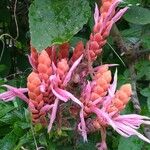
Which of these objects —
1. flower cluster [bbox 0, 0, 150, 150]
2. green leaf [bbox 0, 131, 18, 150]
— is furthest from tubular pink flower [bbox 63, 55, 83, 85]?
green leaf [bbox 0, 131, 18, 150]

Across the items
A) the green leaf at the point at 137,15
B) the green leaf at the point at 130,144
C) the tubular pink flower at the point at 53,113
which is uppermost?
the green leaf at the point at 137,15

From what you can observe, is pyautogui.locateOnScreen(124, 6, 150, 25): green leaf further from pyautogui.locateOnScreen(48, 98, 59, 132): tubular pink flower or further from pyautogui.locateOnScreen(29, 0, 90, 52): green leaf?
pyautogui.locateOnScreen(48, 98, 59, 132): tubular pink flower

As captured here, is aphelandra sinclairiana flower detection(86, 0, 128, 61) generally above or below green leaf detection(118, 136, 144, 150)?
above

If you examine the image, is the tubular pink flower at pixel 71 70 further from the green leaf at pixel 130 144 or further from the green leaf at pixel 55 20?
the green leaf at pixel 130 144

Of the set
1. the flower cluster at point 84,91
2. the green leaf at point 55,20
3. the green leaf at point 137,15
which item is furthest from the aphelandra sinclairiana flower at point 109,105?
the green leaf at point 137,15

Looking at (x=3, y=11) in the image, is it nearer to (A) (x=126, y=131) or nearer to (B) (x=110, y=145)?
(B) (x=110, y=145)

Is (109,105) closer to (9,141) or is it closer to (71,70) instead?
(71,70)

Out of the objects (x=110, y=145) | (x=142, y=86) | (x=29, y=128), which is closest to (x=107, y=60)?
(x=142, y=86)
